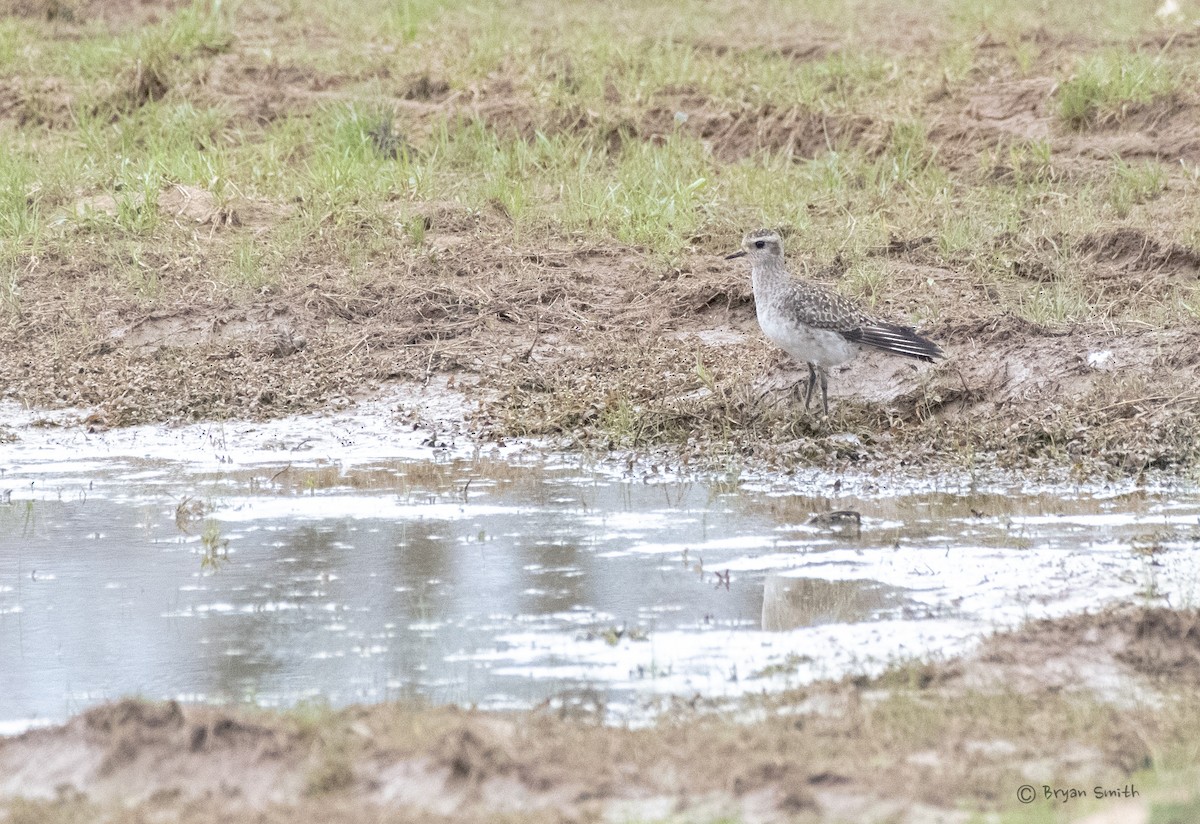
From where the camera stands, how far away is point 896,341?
27.2 ft

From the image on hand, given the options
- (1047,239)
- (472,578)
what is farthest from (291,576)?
(1047,239)

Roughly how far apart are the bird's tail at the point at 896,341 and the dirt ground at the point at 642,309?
1.24ft

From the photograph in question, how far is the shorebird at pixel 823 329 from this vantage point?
8242 millimetres

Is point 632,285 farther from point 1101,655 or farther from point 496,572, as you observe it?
point 1101,655

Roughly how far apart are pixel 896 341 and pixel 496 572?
275 cm

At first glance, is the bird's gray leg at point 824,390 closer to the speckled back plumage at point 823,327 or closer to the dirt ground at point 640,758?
the speckled back plumage at point 823,327

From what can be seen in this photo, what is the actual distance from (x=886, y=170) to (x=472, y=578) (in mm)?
6633

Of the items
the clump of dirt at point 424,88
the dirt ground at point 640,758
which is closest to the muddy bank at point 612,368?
the clump of dirt at point 424,88

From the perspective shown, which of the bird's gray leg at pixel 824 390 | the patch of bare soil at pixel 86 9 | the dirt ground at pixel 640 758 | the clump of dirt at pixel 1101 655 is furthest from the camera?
the patch of bare soil at pixel 86 9

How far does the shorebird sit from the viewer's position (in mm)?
8242

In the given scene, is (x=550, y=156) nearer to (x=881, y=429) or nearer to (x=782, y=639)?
(x=881, y=429)

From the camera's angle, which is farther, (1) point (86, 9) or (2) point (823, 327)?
(1) point (86, 9)

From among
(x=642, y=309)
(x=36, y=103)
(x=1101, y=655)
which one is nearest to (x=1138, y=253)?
(x=642, y=309)

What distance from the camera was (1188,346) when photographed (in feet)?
27.8
